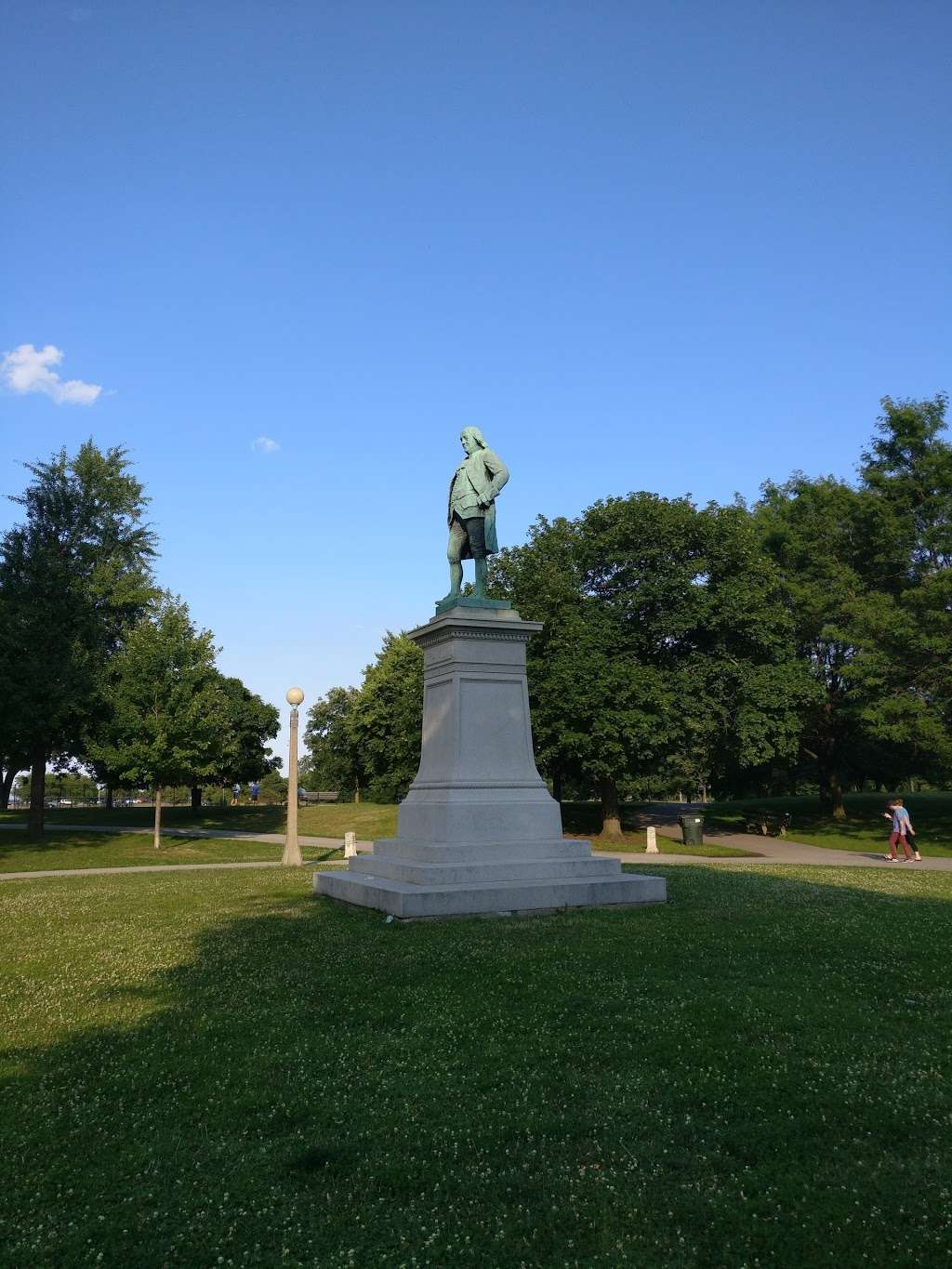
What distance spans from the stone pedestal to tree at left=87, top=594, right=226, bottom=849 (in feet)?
54.6

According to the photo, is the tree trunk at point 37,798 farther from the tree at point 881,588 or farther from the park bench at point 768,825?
the tree at point 881,588

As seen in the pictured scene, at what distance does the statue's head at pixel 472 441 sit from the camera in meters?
Answer: 14.1

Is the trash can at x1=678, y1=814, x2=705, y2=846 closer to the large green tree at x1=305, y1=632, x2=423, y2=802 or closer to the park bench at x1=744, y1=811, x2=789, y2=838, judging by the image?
the park bench at x1=744, y1=811, x2=789, y2=838

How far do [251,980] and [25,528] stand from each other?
30.5m

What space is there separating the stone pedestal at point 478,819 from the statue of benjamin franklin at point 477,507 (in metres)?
1.11

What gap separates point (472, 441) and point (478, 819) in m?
6.14

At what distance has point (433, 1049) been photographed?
5.55 m

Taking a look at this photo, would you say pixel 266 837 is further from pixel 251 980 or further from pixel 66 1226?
pixel 66 1226

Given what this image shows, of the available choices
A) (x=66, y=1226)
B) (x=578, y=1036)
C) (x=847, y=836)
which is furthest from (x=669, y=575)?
(x=66, y=1226)

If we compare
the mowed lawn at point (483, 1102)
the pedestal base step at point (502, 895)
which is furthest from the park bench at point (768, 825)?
the mowed lawn at point (483, 1102)

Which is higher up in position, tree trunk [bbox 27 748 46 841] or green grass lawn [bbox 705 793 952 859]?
tree trunk [bbox 27 748 46 841]

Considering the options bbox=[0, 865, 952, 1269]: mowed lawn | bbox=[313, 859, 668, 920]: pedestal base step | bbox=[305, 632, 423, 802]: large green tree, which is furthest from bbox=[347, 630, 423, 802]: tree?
bbox=[0, 865, 952, 1269]: mowed lawn

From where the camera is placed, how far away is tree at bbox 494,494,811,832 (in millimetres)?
29188

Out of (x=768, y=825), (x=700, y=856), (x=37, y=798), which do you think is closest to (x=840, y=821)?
(x=768, y=825)
